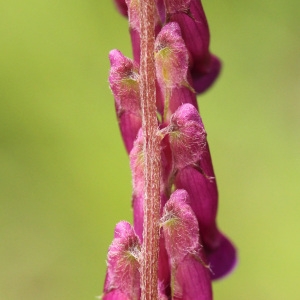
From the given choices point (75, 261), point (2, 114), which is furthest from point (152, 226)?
point (2, 114)

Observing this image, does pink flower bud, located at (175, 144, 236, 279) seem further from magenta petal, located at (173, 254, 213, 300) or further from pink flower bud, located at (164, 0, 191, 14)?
pink flower bud, located at (164, 0, 191, 14)

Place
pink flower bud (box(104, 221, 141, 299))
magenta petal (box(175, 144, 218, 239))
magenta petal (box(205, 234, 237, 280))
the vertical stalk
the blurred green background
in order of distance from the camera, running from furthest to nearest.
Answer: the blurred green background
magenta petal (box(205, 234, 237, 280))
magenta petal (box(175, 144, 218, 239))
pink flower bud (box(104, 221, 141, 299))
the vertical stalk

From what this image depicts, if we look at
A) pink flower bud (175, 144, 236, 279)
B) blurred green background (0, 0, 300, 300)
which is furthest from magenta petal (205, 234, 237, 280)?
blurred green background (0, 0, 300, 300)

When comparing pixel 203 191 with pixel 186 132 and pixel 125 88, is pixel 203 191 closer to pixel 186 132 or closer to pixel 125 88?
pixel 186 132

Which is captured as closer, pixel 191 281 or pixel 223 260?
pixel 191 281

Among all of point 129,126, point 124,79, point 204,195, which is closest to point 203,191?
point 204,195
